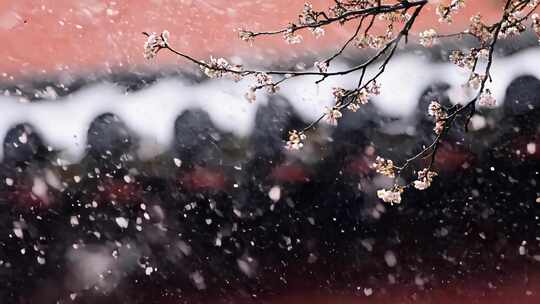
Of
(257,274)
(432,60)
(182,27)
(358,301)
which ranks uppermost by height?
(432,60)

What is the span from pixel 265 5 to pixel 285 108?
307 mm

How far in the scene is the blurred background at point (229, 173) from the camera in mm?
1856

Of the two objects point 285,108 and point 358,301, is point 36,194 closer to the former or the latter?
point 285,108

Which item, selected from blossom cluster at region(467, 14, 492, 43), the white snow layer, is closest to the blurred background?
the white snow layer

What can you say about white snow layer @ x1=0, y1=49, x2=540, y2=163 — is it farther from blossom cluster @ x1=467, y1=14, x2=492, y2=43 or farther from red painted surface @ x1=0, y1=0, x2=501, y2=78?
blossom cluster @ x1=467, y1=14, x2=492, y2=43

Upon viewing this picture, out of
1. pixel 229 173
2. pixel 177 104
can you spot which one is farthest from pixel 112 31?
pixel 229 173

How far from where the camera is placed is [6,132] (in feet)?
6.49

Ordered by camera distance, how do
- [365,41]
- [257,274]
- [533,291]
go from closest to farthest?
[365,41] → [533,291] → [257,274]

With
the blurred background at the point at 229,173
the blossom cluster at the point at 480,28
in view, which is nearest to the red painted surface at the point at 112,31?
the blurred background at the point at 229,173

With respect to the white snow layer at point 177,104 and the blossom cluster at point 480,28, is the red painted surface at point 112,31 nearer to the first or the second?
the white snow layer at point 177,104

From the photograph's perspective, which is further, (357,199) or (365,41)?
(357,199)

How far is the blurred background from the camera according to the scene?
1856mm

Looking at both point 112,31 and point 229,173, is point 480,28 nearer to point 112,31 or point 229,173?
point 229,173

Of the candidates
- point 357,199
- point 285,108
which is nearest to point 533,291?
point 357,199
